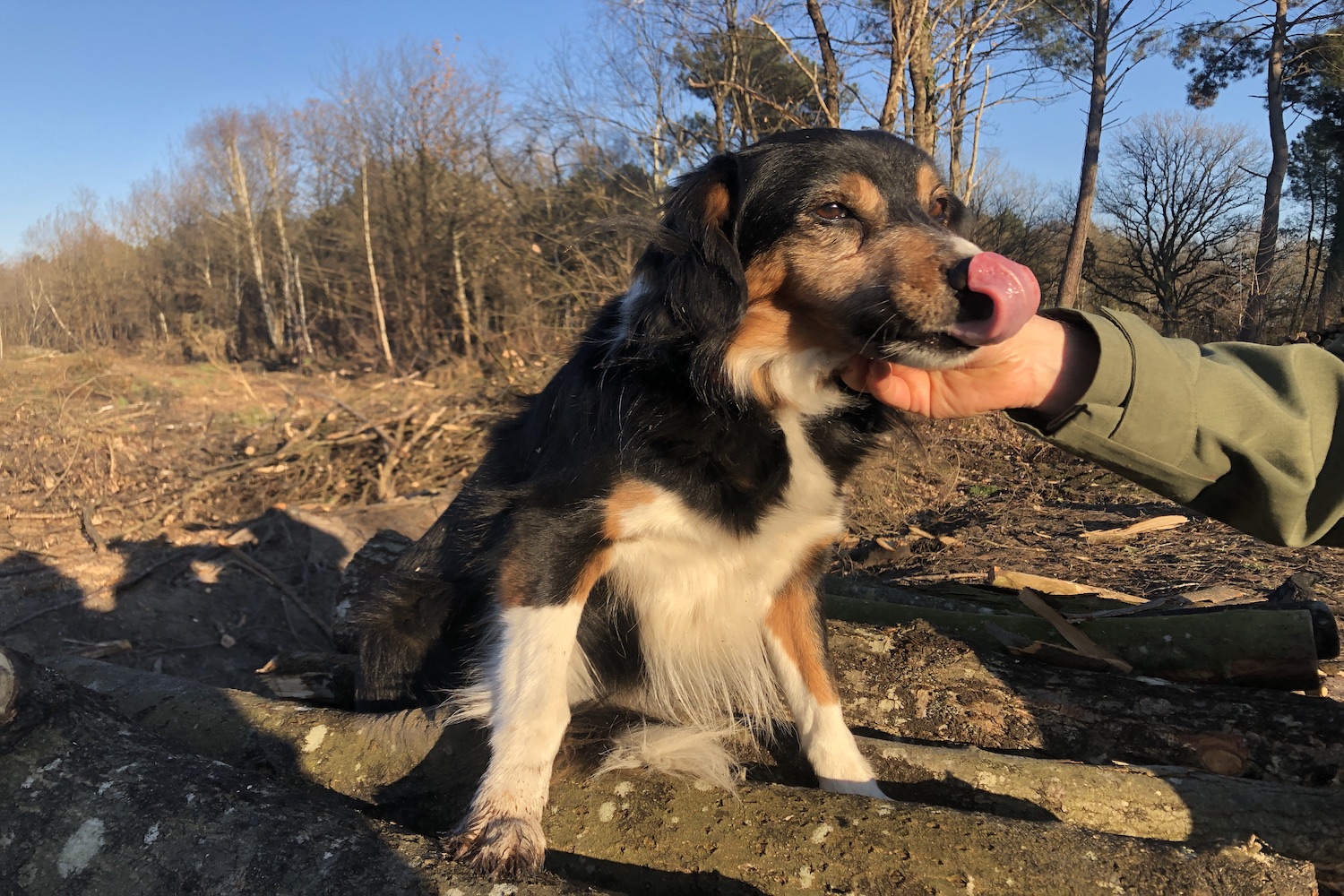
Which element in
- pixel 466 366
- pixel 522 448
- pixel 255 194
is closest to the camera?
pixel 522 448

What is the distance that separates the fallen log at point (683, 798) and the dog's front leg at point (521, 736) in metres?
0.08

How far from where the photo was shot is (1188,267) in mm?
24750

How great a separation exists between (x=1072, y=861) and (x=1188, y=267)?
2875 cm

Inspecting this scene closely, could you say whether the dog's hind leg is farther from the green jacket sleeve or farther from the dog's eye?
the green jacket sleeve

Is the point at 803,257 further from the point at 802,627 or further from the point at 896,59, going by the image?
the point at 896,59

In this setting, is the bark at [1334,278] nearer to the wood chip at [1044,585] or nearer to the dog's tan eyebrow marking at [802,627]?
the wood chip at [1044,585]

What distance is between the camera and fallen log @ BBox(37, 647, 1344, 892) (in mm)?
1627

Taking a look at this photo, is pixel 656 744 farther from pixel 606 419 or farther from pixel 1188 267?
pixel 1188 267

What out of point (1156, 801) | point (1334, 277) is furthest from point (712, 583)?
point (1334, 277)

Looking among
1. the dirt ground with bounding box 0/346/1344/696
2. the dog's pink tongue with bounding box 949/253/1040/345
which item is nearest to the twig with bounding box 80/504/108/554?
the dirt ground with bounding box 0/346/1344/696

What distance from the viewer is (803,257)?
7.99 ft

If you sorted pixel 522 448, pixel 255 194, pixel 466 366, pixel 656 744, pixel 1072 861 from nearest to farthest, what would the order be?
1. pixel 1072 861
2. pixel 656 744
3. pixel 522 448
4. pixel 466 366
5. pixel 255 194

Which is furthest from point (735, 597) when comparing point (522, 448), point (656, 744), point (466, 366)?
point (466, 366)

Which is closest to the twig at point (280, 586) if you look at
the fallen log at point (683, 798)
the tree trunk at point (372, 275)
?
the fallen log at point (683, 798)
